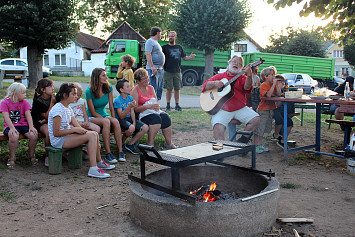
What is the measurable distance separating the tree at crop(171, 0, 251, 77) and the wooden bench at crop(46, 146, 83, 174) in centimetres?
1627

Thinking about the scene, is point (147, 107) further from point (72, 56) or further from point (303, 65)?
point (72, 56)

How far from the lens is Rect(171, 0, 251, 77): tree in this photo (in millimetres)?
19875

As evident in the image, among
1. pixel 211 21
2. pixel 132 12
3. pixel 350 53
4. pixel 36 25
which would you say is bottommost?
pixel 36 25

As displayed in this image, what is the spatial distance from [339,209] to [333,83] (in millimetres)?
25828

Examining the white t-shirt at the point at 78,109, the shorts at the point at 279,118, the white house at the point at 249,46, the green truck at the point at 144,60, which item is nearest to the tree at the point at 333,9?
the shorts at the point at 279,118

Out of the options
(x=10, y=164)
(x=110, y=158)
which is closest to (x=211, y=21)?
(x=110, y=158)

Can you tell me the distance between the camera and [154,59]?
8.06 metres

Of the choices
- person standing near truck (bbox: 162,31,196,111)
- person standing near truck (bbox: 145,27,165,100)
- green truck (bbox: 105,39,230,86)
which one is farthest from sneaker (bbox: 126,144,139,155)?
green truck (bbox: 105,39,230,86)

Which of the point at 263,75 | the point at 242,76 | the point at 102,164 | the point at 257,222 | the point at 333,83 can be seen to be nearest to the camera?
the point at 257,222

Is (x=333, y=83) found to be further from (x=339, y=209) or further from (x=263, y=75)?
(x=339, y=209)

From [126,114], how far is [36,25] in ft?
30.3

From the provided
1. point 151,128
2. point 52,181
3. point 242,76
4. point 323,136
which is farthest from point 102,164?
point 323,136

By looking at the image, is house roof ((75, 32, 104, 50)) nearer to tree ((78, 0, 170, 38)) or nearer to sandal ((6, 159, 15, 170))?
tree ((78, 0, 170, 38))

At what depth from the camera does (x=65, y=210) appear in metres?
3.44
